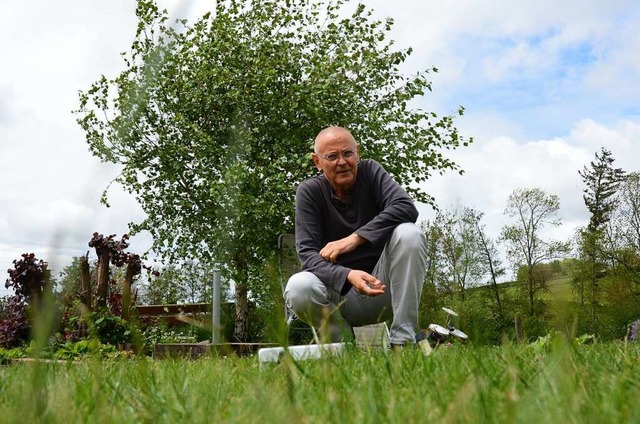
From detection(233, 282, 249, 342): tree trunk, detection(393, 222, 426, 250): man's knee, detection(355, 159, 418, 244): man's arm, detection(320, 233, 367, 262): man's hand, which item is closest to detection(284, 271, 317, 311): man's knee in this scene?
detection(320, 233, 367, 262): man's hand

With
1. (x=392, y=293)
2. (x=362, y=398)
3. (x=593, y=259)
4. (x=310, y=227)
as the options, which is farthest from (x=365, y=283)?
(x=593, y=259)

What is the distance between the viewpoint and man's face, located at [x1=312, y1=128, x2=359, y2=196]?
389 cm

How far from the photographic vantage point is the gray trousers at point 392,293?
3543 mm

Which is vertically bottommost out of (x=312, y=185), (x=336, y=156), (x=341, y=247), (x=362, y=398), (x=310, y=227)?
(x=362, y=398)

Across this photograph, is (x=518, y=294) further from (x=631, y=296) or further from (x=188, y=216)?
(x=188, y=216)

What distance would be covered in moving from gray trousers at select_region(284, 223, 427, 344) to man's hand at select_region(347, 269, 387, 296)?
23 cm

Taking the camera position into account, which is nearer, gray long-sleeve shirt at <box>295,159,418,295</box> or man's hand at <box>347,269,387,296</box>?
man's hand at <box>347,269,387,296</box>

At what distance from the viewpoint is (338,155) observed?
3.93 metres

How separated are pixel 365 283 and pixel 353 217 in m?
0.84

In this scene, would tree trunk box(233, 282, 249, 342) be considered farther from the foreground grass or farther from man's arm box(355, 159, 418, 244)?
the foreground grass

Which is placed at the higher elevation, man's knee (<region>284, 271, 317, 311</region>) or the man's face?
the man's face

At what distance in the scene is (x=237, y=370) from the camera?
2.26m

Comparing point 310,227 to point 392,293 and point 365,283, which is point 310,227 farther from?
point 365,283

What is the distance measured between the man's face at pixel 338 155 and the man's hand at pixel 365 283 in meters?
0.78
